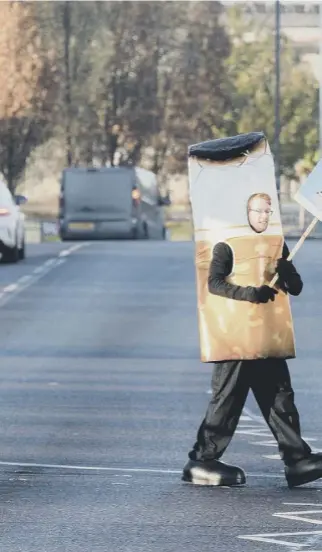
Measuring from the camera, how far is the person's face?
1066cm

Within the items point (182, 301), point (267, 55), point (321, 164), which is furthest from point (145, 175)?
point (321, 164)

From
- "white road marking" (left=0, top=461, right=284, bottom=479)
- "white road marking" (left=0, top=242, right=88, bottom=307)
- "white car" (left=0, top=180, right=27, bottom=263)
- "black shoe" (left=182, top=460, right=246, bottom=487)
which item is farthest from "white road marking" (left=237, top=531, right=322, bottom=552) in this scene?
"white car" (left=0, top=180, right=27, bottom=263)

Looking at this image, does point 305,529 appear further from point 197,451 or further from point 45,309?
point 45,309

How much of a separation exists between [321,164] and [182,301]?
1579cm

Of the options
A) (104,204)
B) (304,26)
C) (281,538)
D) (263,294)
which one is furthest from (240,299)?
(304,26)

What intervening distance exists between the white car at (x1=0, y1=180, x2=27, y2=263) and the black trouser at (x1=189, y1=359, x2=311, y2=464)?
78.0 ft

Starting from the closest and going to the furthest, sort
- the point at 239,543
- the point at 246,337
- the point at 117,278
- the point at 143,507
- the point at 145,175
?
the point at 239,543 < the point at 143,507 < the point at 246,337 < the point at 117,278 < the point at 145,175

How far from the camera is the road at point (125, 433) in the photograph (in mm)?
9016

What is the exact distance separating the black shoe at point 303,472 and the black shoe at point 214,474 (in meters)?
0.25

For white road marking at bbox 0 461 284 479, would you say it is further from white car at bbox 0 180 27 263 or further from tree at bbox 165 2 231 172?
tree at bbox 165 2 231 172

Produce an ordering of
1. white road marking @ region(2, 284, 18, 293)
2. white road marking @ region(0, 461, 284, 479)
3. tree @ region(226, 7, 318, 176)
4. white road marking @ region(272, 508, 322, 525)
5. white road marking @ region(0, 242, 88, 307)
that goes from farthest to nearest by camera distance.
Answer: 1. tree @ region(226, 7, 318, 176)
2. white road marking @ region(2, 284, 18, 293)
3. white road marking @ region(0, 242, 88, 307)
4. white road marking @ region(0, 461, 284, 479)
5. white road marking @ region(272, 508, 322, 525)

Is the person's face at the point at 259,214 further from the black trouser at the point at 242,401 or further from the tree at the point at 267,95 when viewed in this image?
the tree at the point at 267,95

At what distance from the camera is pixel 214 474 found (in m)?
10.6

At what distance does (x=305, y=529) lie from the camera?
9.02m
